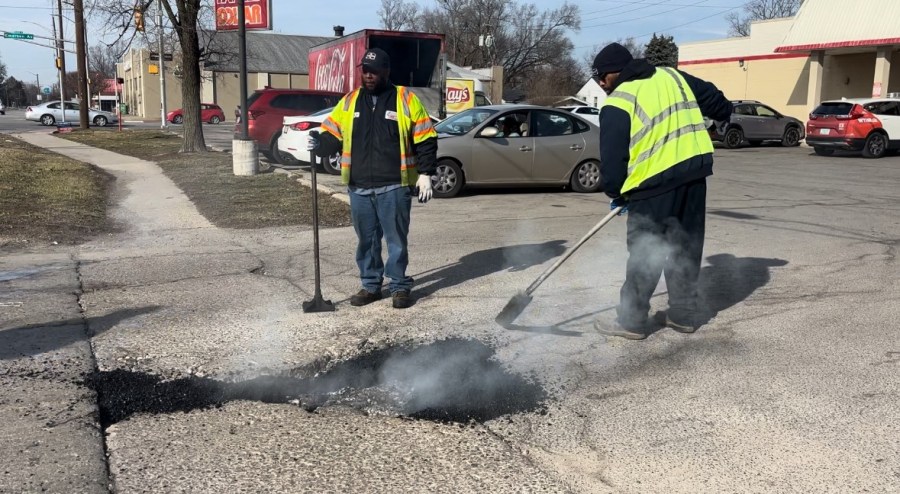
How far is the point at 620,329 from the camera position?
189 inches

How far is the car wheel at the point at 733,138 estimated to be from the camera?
25.0m

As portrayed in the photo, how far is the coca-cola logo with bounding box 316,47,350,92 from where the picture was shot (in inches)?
825

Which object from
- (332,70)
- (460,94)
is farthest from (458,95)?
(332,70)

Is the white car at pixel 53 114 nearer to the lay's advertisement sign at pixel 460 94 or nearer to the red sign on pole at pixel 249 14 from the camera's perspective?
the lay's advertisement sign at pixel 460 94

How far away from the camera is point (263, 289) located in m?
5.96

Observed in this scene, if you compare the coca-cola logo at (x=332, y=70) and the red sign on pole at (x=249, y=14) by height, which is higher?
the red sign on pole at (x=249, y=14)

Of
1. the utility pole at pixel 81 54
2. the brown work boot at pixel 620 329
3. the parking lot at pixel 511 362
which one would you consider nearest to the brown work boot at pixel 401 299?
the parking lot at pixel 511 362

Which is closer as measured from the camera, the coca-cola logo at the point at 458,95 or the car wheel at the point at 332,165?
the car wheel at the point at 332,165

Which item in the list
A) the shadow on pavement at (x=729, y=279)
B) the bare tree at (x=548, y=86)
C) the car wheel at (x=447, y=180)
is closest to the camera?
the shadow on pavement at (x=729, y=279)

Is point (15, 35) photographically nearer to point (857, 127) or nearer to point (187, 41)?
point (187, 41)

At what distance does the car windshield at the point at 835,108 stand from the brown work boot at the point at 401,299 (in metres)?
19.0

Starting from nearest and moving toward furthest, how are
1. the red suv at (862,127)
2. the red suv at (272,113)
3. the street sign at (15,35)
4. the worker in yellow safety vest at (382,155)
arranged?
the worker in yellow safety vest at (382,155) < the red suv at (272,113) < the red suv at (862,127) < the street sign at (15,35)

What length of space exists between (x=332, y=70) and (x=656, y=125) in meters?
18.9

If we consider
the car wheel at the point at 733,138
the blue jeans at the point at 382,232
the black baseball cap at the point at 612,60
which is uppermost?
the black baseball cap at the point at 612,60
